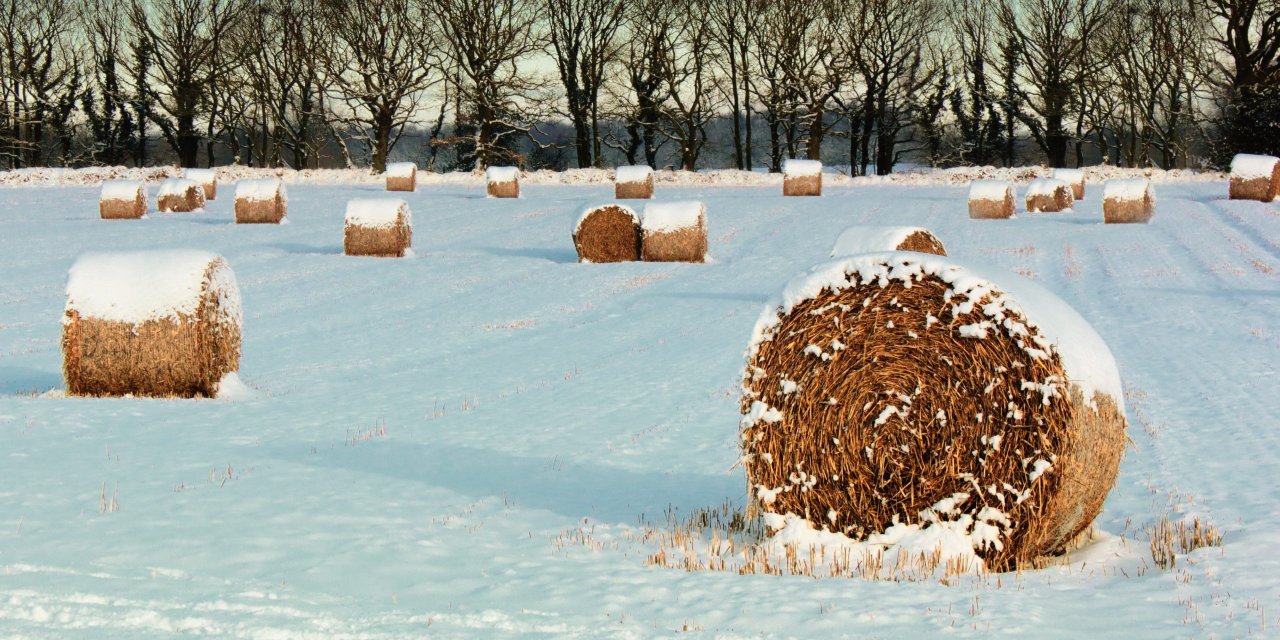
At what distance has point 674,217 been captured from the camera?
81.5 feet

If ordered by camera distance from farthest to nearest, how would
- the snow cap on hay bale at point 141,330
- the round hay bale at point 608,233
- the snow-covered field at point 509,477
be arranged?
the round hay bale at point 608,233, the snow cap on hay bale at point 141,330, the snow-covered field at point 509,477

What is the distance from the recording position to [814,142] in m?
63.5

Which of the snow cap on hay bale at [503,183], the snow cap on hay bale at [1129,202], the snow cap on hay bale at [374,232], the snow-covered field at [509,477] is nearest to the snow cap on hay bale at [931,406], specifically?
the snow-covered field at [509,477]

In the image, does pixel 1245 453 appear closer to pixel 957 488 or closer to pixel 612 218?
pixel 957 488

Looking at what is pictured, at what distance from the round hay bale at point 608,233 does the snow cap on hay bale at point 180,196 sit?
1596 centimetres

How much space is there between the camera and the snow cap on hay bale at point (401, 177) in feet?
150

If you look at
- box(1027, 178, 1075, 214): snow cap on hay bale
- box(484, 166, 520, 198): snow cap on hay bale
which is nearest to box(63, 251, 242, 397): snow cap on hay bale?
box(1027, 178, 1075, 214): snow cap on hay bale

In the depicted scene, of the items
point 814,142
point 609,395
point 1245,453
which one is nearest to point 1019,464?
point 1245,453

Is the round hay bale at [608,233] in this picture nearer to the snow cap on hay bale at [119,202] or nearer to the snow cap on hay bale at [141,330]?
the snow cap on hay bale at [141,330]

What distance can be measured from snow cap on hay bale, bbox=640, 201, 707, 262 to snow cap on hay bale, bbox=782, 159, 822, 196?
59.1ft

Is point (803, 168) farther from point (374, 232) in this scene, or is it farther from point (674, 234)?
point (374, 232)

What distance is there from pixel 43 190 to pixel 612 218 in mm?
27786

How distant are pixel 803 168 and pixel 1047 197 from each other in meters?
9.58

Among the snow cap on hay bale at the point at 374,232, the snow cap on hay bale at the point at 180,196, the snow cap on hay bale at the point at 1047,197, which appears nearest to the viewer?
the snow cap on hay bale at the point at 374,232
